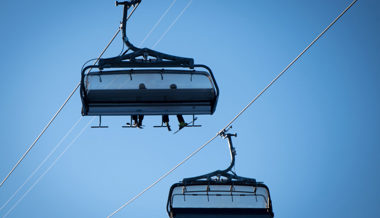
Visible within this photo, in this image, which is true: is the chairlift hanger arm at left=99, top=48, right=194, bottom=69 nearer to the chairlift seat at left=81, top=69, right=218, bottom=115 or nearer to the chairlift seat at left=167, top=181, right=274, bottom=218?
the chairlift seat at left=81, top=69, right=218, bottom=115

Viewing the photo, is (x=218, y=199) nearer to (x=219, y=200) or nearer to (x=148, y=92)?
(x=219, y=200)

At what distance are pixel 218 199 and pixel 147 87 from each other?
7.25 feet

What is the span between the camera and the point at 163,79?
868 cm

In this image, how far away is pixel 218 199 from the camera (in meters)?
9.77

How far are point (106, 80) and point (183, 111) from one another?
1121mm

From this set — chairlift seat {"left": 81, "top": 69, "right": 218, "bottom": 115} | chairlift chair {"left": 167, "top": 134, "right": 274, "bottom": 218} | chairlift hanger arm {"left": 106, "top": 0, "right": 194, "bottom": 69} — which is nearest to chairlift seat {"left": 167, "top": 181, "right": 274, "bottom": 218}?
chairlift chair {"left": 167, "top": 134, "right": 274, "bottom": 218}

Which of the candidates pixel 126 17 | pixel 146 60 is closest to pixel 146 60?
pixel 146 60

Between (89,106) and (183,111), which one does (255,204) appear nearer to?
(183,111)

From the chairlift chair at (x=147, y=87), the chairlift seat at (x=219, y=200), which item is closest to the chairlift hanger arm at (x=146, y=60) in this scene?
the chairlift chair at (x=147, y=87)

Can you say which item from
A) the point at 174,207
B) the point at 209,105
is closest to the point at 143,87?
the point at 209,105

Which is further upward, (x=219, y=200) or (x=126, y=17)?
(x=126, y=17)

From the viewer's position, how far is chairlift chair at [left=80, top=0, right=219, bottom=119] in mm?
8648

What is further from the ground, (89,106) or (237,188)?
(89,106)

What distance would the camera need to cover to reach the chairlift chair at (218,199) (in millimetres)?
9570
